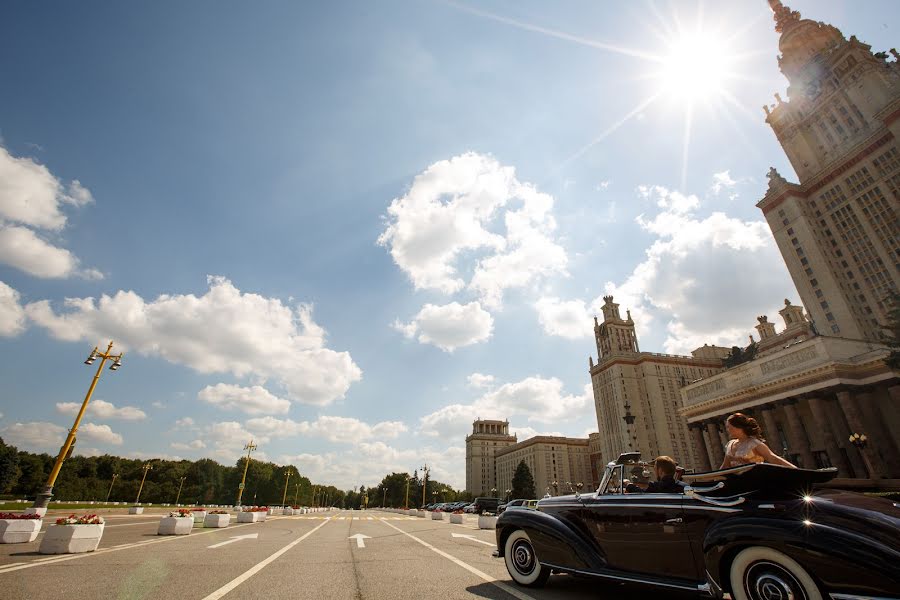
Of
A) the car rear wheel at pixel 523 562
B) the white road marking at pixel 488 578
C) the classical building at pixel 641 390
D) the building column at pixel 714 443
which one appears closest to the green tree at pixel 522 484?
the classical building at pixel 641 390

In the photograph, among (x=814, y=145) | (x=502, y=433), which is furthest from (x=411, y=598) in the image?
(x=502, y=433)

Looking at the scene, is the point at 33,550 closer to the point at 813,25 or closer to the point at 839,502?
the point at 839,502

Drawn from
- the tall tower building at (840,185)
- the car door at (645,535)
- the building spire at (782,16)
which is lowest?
the car door at (645,535)

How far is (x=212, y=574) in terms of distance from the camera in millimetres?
6590

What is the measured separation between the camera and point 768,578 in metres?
3.51

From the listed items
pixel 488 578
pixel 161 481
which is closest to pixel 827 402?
pixel 488 578

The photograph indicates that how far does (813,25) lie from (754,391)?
3589 inches

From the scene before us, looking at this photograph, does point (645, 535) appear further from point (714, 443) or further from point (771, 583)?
point (714, 443)

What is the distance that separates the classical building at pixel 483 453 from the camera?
163 meters

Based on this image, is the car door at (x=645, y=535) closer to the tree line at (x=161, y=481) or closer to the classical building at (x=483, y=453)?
the tree line at (x=161, y=481)

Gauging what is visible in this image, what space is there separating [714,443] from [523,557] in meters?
53.8

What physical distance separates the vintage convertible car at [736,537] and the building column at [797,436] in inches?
1838

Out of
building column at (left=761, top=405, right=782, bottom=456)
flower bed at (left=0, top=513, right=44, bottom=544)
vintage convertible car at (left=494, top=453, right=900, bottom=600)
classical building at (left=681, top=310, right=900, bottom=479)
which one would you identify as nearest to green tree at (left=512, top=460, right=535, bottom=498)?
classical building at (left=681, top=310, right=900, bottom=479)

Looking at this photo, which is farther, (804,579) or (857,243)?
(857,243)
